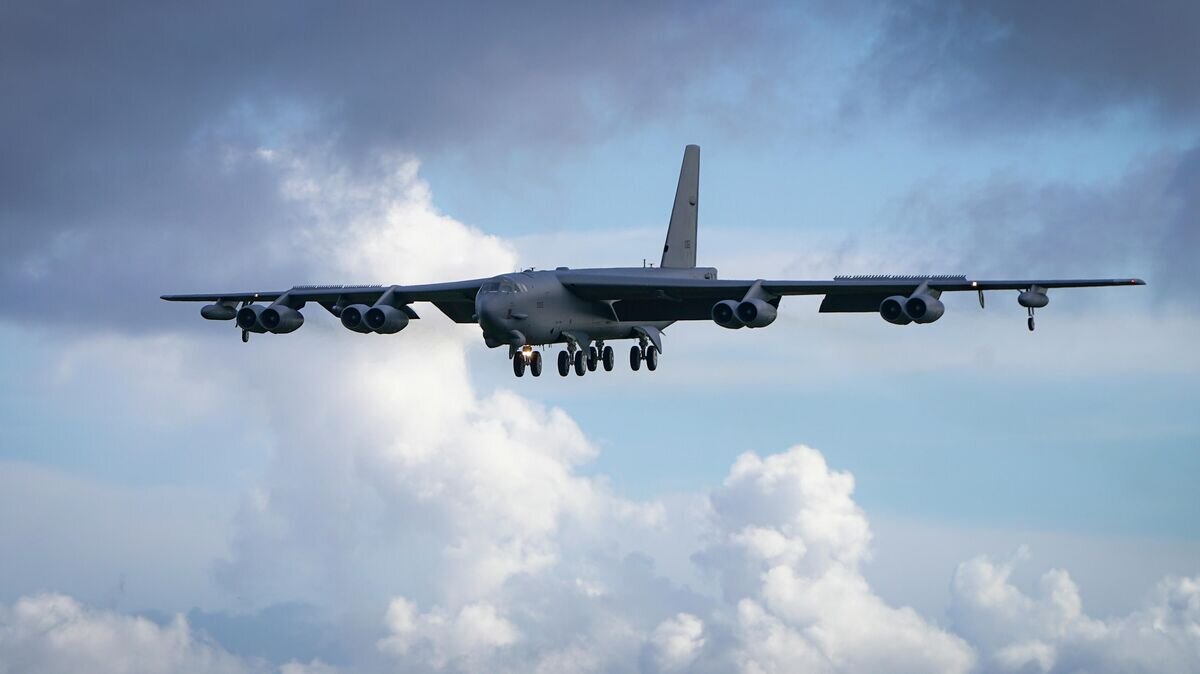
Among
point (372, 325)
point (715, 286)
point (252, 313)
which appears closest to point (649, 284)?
point (715, 286)

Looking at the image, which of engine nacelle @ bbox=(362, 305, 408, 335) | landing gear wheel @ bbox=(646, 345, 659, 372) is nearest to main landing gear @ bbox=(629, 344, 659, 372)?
landing gear wheel @ bbox=(646, 345, 659, 372)

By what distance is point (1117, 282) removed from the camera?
160ft

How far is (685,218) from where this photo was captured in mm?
64875

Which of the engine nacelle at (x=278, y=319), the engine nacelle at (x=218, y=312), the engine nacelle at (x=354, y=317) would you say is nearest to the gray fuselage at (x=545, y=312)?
the engine nacelle at (x=354, y=317)

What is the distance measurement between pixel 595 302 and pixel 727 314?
661 centimetres

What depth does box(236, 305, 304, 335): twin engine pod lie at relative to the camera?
57.5 metres

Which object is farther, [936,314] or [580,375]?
[580,375]

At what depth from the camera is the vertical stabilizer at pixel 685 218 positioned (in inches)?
2504

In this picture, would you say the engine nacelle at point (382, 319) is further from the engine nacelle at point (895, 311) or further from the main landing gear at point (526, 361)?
the engine nacelle at point (895, 311)

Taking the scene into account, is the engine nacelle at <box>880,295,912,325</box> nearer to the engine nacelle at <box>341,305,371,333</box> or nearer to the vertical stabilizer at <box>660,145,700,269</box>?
the vertical stabilizer at <box>660,145,700,269</box>

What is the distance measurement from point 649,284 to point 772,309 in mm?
5115

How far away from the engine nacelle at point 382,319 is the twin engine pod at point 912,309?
1818 cm

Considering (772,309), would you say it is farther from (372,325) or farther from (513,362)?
(372,325)

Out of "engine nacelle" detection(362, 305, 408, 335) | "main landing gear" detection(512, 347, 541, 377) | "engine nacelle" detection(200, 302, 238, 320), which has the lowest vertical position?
"main landing gear" detection(512, 347, 541, 377)
